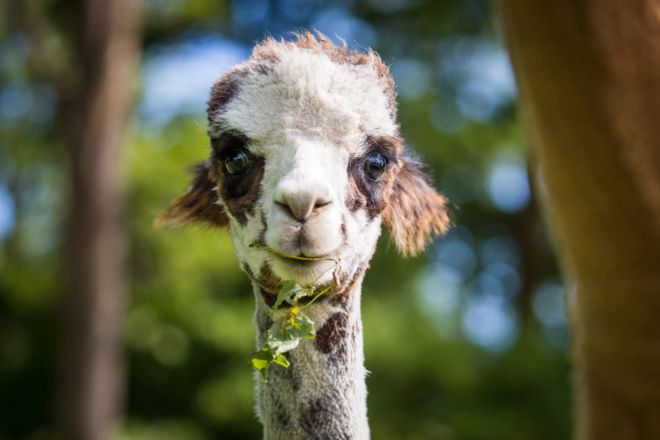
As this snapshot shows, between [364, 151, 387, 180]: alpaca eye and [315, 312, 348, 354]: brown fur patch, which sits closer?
[364, 151, 387, 180]: alpaca eye

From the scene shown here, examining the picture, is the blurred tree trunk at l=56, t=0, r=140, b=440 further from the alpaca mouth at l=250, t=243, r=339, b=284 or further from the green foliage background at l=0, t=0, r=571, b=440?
the alpaca mouth at l=250, t=243, r=339, b=284

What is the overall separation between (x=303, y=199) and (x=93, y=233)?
792cm

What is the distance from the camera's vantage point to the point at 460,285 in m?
13.4

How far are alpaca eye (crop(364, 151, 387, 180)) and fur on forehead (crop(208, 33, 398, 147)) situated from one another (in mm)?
43

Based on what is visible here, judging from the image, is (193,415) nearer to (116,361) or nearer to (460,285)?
(116,361)

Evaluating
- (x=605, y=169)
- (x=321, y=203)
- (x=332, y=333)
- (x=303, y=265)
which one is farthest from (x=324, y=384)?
(x=605, y=169)

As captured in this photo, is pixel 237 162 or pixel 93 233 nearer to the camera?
pixel 237 162

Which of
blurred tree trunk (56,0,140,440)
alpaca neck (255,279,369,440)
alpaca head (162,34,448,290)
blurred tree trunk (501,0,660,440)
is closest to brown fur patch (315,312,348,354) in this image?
alpaca neck (255,279,369,440)

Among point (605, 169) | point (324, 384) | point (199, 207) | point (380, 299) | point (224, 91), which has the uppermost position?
point (380, 299)

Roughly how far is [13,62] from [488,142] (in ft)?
28.8

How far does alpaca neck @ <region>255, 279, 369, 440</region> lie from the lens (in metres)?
1.86

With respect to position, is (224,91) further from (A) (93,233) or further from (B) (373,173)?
A: (A) (93,233)

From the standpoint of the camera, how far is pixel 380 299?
11.0m

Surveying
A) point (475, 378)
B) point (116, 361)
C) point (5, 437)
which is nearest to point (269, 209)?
point (116, 361)
